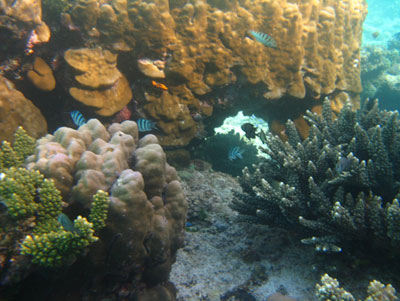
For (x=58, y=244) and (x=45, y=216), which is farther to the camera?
(x=45, y=216)

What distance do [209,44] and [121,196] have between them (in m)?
4.18

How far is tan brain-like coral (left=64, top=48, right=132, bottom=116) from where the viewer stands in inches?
177

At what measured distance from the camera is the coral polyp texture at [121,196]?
8.05 feet

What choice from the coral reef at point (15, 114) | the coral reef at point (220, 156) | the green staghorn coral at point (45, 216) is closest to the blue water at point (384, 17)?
the coral reef at point (220, 156)

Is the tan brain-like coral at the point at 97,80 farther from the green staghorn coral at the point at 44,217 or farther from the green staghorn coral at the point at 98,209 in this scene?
the green staghorn coral at the point at 98,209

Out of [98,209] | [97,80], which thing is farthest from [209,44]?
[98,209]

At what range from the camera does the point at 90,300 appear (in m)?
2.46

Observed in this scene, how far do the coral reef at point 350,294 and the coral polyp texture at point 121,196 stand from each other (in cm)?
171

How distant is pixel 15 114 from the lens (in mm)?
4062

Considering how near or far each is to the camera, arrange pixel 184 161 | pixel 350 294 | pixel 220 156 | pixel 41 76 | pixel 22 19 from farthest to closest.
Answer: pixel 220 156 → pixel 184 161 → pixel 41 76 → pixel 22 19 → pixel 350 294

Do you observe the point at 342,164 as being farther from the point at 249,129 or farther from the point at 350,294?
the point at 249,129

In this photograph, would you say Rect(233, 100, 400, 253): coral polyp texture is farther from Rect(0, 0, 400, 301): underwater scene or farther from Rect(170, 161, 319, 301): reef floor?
Rect(170, 161, 319, 301): reef floor

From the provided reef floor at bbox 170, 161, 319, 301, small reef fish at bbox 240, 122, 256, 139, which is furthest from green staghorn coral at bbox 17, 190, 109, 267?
small reef fish at bbox 240, 122, 256, 139

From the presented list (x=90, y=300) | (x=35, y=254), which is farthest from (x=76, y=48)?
(x=90, y=300)
